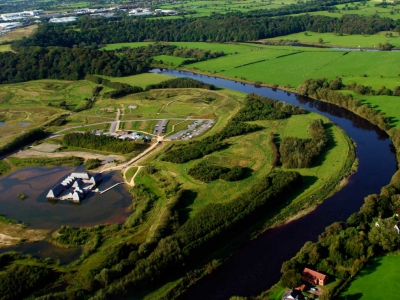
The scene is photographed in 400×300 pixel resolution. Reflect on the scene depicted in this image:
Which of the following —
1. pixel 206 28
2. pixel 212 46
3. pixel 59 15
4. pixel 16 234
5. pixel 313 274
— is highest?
pixel 59 15

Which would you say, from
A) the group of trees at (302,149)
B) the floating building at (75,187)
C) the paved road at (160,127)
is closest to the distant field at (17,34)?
the paved road at (160,127)

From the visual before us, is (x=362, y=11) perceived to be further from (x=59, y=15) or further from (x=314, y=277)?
(x=314, y=277)

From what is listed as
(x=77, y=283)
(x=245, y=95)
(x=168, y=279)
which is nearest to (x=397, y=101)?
(x=245, y=95)

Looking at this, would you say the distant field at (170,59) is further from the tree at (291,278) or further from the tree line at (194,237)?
the tree at (291,278)

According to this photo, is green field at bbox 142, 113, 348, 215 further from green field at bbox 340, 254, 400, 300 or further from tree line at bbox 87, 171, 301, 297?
green field at bbox 340, 254, 400, 300

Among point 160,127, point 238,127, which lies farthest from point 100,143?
point 238,127

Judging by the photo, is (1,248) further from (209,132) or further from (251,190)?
(209,132)
